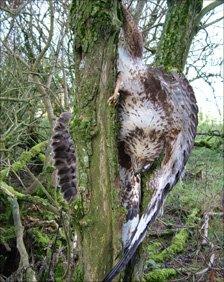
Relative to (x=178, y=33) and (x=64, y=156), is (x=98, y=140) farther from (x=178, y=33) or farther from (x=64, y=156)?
(x=178, y=33)

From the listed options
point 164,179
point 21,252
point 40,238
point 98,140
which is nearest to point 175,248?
point 40,238

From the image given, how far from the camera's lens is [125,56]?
3.08 meters

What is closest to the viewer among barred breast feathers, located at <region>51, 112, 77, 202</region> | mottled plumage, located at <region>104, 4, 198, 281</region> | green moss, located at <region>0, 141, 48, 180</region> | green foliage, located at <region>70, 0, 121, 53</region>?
green foliage, located at <region>70, 0, 121, 53</region>

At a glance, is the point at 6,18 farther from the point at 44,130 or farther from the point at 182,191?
the point at 182,191

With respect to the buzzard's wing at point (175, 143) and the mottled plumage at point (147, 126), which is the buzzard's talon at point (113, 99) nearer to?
the mottled plumage at point (147, 126)

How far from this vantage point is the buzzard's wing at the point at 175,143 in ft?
9.79

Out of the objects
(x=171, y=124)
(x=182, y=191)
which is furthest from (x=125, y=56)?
(x=182, y=191)

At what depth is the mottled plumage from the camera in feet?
9.56

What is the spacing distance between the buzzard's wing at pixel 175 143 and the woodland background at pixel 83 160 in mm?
132

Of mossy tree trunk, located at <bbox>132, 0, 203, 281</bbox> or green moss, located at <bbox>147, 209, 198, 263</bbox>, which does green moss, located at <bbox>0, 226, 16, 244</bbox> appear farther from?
mossy tree trunk, located at <bbox>132, 0, 203, 281</bbox>

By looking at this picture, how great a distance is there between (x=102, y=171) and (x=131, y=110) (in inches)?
19.8

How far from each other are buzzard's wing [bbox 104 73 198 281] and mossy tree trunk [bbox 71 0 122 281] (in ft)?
0.89

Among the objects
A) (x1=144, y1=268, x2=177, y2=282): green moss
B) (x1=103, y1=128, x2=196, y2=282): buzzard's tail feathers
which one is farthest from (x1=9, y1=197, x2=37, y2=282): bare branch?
(x1=144, y1=268, x2=177, y2=282): green moss

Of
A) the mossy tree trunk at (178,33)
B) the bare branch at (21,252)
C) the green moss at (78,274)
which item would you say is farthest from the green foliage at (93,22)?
the bare branch at (21,252)
